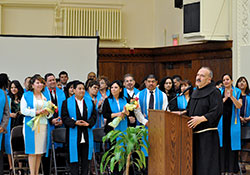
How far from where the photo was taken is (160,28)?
1571cm

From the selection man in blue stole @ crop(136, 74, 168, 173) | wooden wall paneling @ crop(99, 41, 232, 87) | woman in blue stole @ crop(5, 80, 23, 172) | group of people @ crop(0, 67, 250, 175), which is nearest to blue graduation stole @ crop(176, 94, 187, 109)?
group of people @ crop(0, 67, 250, 175)

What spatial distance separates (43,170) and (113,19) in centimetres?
793

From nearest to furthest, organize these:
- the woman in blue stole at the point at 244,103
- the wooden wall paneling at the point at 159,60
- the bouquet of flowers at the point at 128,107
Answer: the bouquet of flowers at the point at 128,107 → the woman in blue stole at the point at 244,103 → the wooden wall paneling at the point at 159,60

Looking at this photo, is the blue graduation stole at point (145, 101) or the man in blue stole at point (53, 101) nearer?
the blue graduation stole at point (145, 101)

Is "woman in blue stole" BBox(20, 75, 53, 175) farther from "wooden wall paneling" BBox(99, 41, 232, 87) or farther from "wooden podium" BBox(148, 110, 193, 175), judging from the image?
"wooden wall paneling" BBox(99, 41, 232, 87)

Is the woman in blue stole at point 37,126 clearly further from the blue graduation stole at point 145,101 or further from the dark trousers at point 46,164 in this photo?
the blue graduation stole at point 145,101

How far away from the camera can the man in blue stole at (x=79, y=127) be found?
7.70 meters

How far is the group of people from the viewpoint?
6449mm

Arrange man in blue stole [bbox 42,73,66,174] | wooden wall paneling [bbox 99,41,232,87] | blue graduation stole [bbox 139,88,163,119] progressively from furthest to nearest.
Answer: wooden wall paneling [bbox 99,41,232,87] < man in blue stole [bbox 42,73,66,174] < blue graduation stole [bbox 139,88,163,119]

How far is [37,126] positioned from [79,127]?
2.01 feet

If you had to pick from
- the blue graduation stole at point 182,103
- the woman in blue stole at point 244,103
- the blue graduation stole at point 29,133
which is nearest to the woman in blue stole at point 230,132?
the woman in blue stole at point 244,103

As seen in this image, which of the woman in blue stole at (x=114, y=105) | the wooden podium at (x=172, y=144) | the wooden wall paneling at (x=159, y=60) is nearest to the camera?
the wooden podium at (x=172, y=144)

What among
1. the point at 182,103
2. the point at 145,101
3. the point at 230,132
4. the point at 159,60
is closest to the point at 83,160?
the point at 145,101

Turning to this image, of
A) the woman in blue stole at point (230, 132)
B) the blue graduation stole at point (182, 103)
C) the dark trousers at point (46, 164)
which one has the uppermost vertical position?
the blue graduation stole at point (182, 103)
